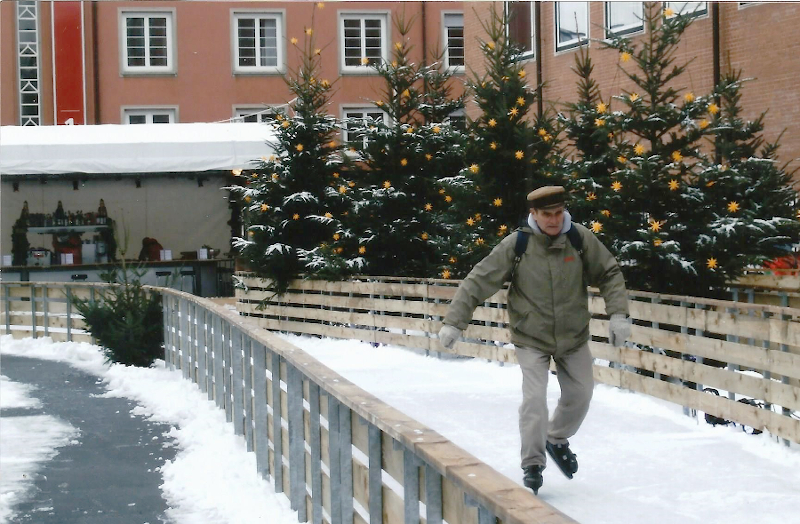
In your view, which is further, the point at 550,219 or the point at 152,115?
the point at 152,115

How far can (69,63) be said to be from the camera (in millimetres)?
34562

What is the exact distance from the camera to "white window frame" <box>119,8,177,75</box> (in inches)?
1394

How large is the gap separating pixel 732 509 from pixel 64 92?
1183 inches

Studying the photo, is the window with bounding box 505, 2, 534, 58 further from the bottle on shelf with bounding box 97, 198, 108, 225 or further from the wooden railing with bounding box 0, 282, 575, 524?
the wooden railing with bounding box 0, 282, 575, 524

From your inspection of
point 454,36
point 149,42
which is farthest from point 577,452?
point 454,36

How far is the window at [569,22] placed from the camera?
2498cm

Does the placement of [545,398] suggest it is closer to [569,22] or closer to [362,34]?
[569,22]

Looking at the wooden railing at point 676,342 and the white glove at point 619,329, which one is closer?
the white glove at point 619,329

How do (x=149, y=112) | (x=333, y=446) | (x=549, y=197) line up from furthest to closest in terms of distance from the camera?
(x=149, y=112) → (x=549, y=197) → (x=333, y=446)

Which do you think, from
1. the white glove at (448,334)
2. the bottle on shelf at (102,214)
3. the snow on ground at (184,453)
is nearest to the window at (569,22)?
the bottle on shelf at (102,214)

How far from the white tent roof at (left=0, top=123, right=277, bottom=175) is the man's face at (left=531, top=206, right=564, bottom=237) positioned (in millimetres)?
16348

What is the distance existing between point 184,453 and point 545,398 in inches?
139

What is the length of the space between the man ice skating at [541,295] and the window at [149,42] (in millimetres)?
29732

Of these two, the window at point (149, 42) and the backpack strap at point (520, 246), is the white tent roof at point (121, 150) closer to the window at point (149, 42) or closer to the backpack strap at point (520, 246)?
the window at point (149, 42)
